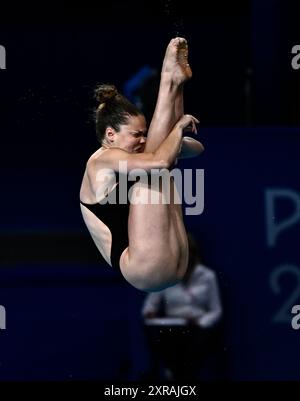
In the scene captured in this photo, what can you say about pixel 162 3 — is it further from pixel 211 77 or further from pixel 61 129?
pixel 61 129

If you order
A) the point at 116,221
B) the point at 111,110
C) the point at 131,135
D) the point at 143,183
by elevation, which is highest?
the point at 111,110

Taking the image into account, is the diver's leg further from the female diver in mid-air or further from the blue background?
the blue background

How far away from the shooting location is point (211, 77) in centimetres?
802

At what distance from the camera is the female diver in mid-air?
14.7 feet

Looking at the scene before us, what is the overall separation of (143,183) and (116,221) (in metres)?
0.37

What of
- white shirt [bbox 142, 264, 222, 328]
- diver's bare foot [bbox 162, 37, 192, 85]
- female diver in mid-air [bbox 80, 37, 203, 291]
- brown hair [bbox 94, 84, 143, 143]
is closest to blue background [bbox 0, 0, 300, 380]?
white shirt [bbox 142, 264, 222, 328]

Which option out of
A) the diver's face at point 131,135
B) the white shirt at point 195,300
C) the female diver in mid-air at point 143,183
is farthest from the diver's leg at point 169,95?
the white shirt at point 195,300

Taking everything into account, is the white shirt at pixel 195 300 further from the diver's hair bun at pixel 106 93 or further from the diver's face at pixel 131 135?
the diver's hair bun at pixel 106 93

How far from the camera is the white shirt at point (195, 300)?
20.2ft

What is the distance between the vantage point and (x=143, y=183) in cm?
451

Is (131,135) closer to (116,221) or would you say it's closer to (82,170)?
(116,221)

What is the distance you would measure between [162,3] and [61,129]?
132 centimetres

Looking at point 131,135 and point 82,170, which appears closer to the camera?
point 131,135

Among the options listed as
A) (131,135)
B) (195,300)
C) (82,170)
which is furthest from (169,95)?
(82,170)
